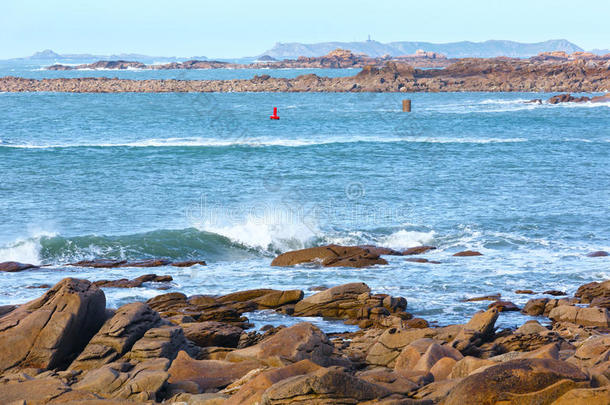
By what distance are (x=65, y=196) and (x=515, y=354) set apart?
75.3 ft

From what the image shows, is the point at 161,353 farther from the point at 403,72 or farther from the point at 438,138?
the point at 403,72

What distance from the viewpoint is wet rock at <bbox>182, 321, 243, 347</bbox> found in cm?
1190

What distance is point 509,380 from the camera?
22.0 ft

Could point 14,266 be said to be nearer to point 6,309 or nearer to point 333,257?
point 6,309

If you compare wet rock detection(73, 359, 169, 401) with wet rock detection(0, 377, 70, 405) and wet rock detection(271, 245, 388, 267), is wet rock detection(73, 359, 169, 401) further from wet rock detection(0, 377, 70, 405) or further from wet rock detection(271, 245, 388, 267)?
wet rock detection(271, 245, 388, 267)

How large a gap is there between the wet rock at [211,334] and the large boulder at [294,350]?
56.9 inches

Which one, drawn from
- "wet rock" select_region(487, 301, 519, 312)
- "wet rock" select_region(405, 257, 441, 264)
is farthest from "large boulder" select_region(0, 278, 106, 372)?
"wet rock" select_region(405, 257, 441, 264)

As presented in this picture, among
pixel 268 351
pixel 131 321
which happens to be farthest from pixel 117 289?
pixel 268 351

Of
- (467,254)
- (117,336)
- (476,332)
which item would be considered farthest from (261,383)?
(467,254)

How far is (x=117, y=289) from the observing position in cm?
1661

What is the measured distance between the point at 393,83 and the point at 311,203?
86.2 m

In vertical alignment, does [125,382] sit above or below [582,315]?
above

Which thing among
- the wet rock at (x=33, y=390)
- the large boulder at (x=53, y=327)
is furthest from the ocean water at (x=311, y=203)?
the wet rock at (x=33, y=390)

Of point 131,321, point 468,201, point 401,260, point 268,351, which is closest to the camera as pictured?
point 268,351
